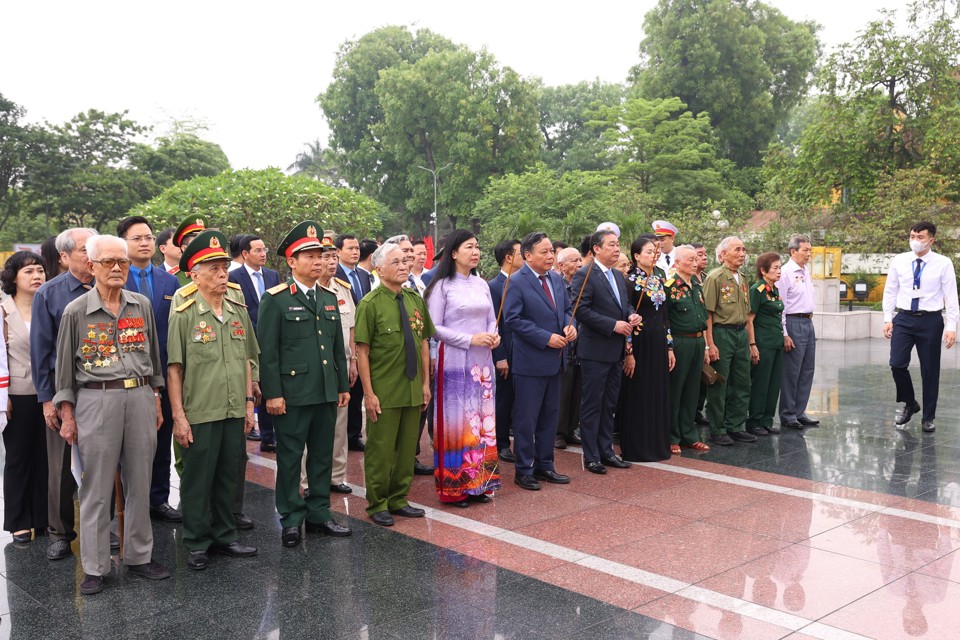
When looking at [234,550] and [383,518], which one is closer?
[234,550]

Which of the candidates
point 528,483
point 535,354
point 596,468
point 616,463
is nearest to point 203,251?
point 535,354

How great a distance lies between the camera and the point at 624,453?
660 centimetres

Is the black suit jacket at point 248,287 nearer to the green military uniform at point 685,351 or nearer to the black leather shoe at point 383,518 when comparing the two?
the black leather shoe at point 383,518

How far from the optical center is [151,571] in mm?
4203

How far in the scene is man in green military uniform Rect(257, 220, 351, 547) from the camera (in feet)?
15.3

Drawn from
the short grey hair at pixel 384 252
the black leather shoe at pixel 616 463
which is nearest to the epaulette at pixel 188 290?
the short grey hair at pixel 384 252

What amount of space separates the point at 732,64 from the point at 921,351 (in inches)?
1301

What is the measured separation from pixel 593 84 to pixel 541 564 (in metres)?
50.1

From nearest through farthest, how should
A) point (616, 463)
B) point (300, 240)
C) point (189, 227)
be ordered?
point (300, 240), point (189, 227), point (616, 463)

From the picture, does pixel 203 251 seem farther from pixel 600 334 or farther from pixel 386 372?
pixel 600 334

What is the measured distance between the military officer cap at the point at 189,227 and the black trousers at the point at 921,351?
633 cm

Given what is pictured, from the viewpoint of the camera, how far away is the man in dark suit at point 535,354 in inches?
228

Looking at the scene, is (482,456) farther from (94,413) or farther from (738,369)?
(738,369)

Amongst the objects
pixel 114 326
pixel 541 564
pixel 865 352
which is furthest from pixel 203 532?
pixel 865 352
